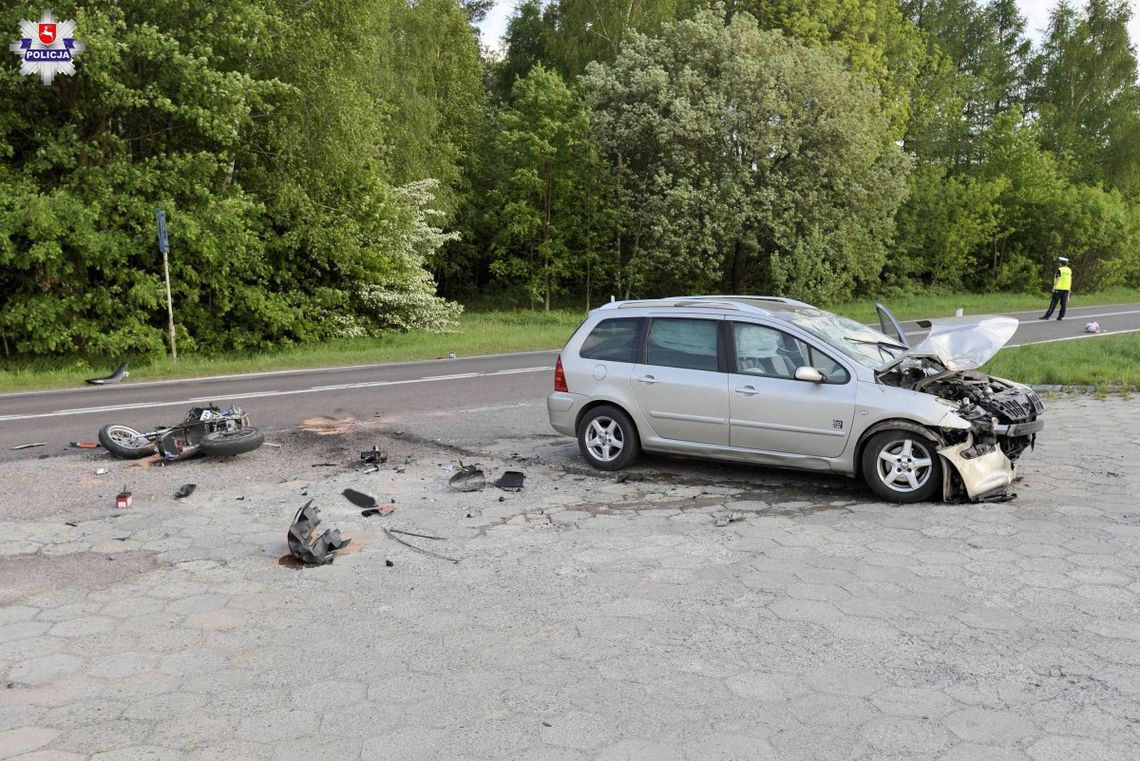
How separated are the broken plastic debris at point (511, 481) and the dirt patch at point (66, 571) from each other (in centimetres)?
294

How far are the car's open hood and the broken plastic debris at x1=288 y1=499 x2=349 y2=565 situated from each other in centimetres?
468

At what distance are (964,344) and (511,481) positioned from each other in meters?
4.13

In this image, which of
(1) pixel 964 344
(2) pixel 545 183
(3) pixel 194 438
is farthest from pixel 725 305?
(2) pixel 545 183

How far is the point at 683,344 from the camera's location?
845 centimetres

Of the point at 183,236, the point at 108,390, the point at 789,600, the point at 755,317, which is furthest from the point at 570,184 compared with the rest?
the point at 789,600

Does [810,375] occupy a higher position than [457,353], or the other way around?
[810,375]

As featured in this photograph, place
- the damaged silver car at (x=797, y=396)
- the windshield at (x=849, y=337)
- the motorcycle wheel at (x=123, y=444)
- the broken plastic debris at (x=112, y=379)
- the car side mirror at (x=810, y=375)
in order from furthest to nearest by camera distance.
A: the broken plastic debris at (x=112, y=379)
the motorcycle wheel at (x=123, y=444)
the windshield at (x=849, y=337)
the car side mirror at (x=810, y=375)
the damaged silver car at (x=797, y=396)

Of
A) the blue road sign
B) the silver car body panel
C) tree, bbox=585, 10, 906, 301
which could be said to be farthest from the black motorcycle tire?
tree, bbox=585, 10, 906, 301

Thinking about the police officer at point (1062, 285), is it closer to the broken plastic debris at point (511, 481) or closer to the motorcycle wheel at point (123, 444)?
the broken plastic debris at point (511, 481)

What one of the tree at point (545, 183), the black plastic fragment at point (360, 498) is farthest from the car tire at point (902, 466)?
the tree at point (545, 183)

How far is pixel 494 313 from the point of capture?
35.0m

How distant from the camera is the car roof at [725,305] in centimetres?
838

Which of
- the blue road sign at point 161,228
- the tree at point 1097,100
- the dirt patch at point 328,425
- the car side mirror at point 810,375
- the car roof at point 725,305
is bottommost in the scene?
the dirt patch at point 328,425

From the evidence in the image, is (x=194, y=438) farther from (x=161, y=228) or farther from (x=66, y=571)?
(x=161, y=228)
